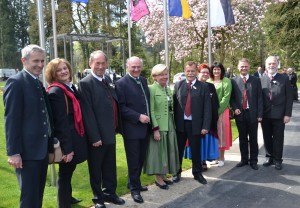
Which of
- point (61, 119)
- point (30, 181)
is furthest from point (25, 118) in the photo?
point (30, 181)

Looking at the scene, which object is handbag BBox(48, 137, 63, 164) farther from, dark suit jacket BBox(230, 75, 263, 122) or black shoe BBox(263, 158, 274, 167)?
black shoe BBox(263, 158, 274, 167)

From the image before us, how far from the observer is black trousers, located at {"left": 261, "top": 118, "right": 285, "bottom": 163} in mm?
6797

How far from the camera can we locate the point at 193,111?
5793 millimetres

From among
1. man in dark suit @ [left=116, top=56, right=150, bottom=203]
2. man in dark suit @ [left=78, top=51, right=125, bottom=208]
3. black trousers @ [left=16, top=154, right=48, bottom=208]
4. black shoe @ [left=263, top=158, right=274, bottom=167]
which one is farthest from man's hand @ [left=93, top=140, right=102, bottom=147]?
black shoe @ [left=263, top=158, right=274, bottom=167]

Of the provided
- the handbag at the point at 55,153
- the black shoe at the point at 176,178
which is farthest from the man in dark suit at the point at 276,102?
the handbag at the point at 55,153

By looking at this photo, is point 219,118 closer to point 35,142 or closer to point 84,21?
point 35,142

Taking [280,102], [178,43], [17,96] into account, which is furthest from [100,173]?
[178,43]

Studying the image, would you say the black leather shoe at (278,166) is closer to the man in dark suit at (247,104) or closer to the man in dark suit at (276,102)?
the man in dark suit at (276,102)

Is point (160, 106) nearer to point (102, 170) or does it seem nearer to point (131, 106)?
point (131, 106)

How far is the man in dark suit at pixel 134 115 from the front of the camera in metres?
5.08

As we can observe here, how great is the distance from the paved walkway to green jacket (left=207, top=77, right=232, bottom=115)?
3.91ft

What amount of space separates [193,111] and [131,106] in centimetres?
117

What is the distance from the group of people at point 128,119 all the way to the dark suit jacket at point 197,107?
0.02 metres

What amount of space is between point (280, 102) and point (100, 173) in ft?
12.5
